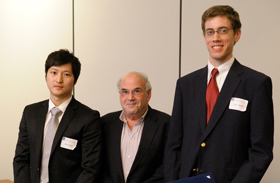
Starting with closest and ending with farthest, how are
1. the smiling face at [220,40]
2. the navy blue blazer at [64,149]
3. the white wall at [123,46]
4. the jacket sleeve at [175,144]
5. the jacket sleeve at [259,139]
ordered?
the jacket sleeve at [259,139], the smiling face at [220,40], the jacket sleeve at [175,144], the navy blue blazer at [64,149], the white wall at [123,46]

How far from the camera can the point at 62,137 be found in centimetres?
265

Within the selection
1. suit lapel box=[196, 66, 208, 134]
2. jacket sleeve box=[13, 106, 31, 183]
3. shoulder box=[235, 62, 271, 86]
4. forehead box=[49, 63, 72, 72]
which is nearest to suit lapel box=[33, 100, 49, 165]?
jacket sleeve box=[13, 106, 31, 183]

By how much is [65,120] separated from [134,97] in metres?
0.53

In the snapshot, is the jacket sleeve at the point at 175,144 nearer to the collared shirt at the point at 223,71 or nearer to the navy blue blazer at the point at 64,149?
the collared shirt at the point at 223,71

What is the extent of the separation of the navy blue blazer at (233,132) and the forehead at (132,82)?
2.17ft

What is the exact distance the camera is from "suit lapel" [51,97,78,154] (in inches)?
104

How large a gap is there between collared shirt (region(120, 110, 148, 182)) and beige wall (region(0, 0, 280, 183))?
1511 mm

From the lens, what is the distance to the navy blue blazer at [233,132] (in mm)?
2004

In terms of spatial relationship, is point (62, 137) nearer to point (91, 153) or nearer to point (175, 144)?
point (91, 153)

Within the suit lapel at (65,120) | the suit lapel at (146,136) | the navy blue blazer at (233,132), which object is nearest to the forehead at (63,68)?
the suit lapel at (65,120)

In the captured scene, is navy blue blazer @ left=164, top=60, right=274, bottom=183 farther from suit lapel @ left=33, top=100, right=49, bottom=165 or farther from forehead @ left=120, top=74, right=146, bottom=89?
suit lapel @ left=33, top=100, right=49, bottom=165

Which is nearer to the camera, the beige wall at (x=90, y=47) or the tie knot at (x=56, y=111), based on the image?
the tie knot at (x=56, y=111)

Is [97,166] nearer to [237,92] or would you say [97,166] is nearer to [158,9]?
[237,92]

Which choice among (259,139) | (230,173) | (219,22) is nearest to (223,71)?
(219,22)
